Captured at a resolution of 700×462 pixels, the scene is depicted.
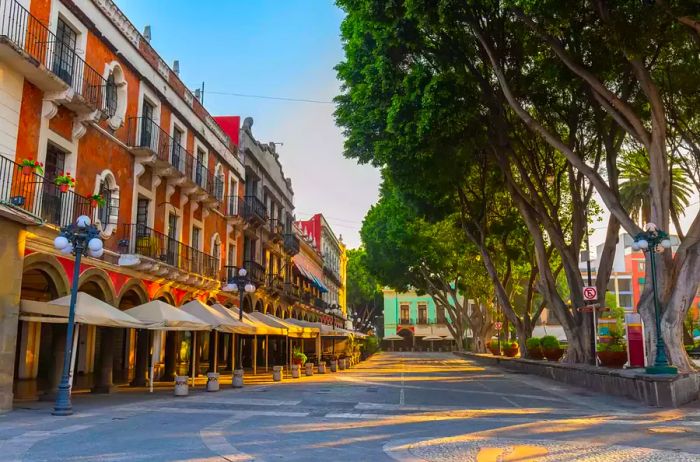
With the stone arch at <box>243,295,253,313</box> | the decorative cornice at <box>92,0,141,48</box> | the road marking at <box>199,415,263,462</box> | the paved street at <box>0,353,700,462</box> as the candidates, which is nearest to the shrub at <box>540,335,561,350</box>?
the paved street at <box>0,353,700,462</box>

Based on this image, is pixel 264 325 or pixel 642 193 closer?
pixel 264 325

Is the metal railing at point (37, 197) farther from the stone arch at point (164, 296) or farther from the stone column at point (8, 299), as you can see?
the stone arch at point (164, 296)

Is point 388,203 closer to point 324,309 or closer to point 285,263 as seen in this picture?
point 285,263

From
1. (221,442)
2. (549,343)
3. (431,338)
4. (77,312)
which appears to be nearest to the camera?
(221,442)

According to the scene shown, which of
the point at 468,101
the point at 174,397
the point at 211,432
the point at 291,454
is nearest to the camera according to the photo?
the point at 291,454

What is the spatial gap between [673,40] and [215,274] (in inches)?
737

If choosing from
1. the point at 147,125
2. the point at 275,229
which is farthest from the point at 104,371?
the point at 275,229

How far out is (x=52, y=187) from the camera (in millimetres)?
15461

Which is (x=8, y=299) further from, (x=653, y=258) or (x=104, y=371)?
(x=653, y=258)

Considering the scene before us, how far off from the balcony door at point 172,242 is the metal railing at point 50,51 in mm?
5731

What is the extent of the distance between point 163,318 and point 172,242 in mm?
5858

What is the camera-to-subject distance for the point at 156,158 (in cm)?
2019

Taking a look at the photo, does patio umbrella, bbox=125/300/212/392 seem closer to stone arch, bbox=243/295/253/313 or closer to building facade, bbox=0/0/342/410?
building facade, bbox=0/0/342/410

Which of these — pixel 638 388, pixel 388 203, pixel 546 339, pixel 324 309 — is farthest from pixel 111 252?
pixel 324 309
